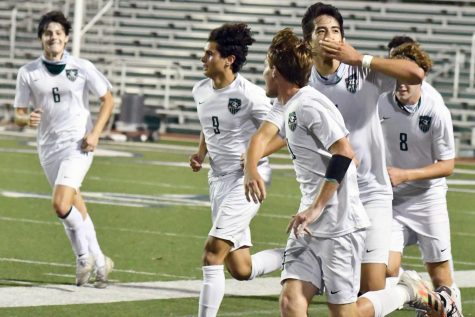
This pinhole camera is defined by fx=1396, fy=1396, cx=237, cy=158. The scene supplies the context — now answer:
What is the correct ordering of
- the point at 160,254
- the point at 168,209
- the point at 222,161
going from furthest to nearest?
the point at 168,209 → the point at 160,254 → the point at 222,161

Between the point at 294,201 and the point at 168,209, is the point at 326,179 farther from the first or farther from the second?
the point at 294,201

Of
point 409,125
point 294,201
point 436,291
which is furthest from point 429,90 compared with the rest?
point 294,201

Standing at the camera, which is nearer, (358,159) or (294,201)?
(358,159)

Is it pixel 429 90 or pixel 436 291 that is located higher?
pixel 429 90

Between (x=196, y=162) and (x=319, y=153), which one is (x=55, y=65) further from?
(x=319, y=153)

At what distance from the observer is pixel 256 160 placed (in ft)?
22.1

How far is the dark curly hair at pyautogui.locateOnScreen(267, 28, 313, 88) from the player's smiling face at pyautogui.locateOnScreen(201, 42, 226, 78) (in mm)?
2117

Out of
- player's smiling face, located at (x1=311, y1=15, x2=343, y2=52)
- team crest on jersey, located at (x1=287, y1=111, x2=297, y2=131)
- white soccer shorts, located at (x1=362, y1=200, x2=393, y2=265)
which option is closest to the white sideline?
white soccer shorts, located at (x1=362, y1=200, x2=393, y2=265)

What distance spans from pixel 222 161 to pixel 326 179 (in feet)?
8.30

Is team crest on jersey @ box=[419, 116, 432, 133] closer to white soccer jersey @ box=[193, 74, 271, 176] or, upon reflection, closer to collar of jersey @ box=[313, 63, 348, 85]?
white soccer jersey @ box=[193, 74, 271, 176]

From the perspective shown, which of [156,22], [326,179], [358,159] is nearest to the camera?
[326,179]

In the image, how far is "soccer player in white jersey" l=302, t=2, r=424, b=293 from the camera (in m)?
7.28

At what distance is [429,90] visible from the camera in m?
8.65

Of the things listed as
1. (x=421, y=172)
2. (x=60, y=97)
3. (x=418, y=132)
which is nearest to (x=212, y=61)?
(x=418, y=132)
